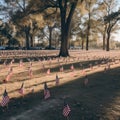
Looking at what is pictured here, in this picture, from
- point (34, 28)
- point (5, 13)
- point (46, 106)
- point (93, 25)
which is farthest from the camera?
point (34, 28)

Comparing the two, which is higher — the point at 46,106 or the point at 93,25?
the point at 93,25

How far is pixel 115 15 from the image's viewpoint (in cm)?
3812

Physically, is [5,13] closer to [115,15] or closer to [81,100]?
[115,15]

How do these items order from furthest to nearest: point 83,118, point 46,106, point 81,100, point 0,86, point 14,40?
point 14,40 < point 0,86 < point 81,100 < point 46,106 < point 83,118

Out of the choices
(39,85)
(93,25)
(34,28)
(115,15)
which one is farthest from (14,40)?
(39,85)

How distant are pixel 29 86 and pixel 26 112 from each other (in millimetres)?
5081

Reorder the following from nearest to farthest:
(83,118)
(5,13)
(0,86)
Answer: (83,118), (0,86), (5,13)

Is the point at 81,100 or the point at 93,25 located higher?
the point at 93,25

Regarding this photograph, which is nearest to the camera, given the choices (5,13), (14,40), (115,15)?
(115,15)

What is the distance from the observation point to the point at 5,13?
229 ft

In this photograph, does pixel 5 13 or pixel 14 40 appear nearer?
pixel 5 13

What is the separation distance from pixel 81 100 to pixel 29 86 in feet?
12.3

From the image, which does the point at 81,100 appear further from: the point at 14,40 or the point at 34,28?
the point at 14,40

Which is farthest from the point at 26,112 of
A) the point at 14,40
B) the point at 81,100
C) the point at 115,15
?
the point at 14,40
